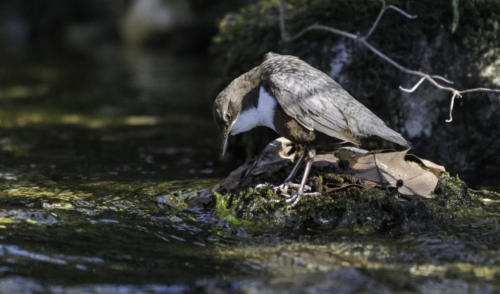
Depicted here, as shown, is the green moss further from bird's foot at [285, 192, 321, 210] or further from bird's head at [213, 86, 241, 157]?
bird's head at [213, 86, 241, 157]

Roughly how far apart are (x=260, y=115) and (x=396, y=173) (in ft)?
3.34

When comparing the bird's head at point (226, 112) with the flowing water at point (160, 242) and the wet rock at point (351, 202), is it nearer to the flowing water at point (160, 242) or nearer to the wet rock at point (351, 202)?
the wet rock at point (351, 202)

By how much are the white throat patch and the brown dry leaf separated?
0.69m

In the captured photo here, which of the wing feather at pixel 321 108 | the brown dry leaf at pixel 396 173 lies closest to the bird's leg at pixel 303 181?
the wing feather at pixel 321 108

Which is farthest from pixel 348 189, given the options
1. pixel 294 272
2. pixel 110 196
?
pixel 110 196

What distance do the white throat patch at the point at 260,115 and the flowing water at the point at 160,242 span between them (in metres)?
0.67

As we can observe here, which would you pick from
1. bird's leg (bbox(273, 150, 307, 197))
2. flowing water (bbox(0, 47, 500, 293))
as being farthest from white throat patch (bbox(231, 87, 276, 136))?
flowing water (bbox(0, 47, 500, 293))

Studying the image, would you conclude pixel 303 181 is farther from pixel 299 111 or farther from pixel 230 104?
pixel 230 104

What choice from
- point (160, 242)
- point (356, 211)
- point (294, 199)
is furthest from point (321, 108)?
point (160, 242)

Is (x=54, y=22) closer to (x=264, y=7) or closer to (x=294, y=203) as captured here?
(x=264, y=7)

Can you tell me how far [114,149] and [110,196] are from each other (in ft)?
6.38

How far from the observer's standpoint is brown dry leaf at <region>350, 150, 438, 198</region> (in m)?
3.58

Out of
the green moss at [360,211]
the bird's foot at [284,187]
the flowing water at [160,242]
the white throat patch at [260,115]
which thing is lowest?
the flowing water at [160,242]

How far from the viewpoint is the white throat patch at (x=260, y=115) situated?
3797 millimetres
